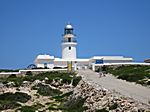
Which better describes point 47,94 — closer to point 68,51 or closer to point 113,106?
point 113,106

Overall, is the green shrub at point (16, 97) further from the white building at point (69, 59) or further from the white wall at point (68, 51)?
the white wall at point (68, 51)

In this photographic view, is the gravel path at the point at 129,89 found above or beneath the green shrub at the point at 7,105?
above

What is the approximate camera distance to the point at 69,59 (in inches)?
2318

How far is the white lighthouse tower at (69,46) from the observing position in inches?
2360

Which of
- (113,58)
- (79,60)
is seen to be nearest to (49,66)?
(79,60)

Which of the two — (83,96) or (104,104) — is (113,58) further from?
(104,104)

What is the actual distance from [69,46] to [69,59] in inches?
112

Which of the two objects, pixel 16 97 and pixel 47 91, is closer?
pixel 16 97

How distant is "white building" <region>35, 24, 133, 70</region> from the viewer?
5547 centimetres

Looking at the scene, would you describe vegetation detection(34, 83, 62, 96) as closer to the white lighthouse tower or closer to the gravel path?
the gravel path

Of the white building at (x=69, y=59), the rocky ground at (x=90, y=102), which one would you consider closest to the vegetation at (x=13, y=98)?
the rocky ground at (x=90, y=102)

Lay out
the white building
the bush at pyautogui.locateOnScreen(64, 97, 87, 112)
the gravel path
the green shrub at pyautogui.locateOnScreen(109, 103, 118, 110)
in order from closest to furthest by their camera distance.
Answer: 1. the green shrub at pyautogui.locateOnScreen(109, 103, 118, 110)
2. the gravel path
3. the bush at pyautogui.locateOnScreen(64, 97, 87, 112)
4. the white building

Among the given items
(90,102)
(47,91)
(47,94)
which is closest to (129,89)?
(90,102)

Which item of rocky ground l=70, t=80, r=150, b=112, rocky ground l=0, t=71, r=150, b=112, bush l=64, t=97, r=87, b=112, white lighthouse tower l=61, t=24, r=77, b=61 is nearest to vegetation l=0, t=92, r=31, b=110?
rocky ground l=0, t=71, r=150, b=112
